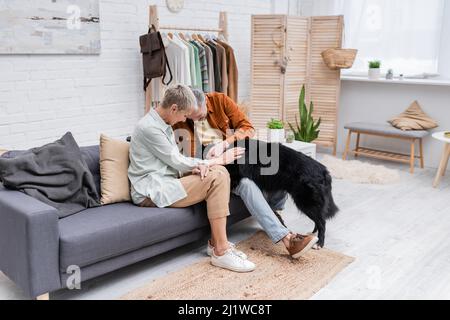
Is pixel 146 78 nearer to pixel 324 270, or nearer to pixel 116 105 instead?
pixel 116 105

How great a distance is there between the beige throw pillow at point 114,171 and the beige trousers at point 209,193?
6.7 inches

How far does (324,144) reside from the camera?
217 inches

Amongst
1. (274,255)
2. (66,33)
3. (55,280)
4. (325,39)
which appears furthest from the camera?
(325,39)

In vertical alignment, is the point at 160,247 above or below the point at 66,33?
below

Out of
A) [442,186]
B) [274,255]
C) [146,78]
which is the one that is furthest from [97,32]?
[442,186]

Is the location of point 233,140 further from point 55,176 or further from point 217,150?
point 55,176

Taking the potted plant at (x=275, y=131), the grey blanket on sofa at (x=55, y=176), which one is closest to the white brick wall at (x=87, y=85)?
the grey blanket on sofa at (x=55, y=176)

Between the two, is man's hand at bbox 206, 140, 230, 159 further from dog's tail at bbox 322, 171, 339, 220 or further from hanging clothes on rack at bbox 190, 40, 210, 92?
hanging clothes on rack at bbox 190, 40, 210, 92

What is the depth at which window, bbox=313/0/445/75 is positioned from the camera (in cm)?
511

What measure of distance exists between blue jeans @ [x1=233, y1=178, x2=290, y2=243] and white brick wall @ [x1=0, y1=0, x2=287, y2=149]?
1870 millimetres

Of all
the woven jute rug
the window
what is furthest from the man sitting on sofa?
the window

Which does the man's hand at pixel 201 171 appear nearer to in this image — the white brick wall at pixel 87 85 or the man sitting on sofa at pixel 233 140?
the man sitting on sofa at pixel 233 140

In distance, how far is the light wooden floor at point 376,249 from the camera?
2428mm
